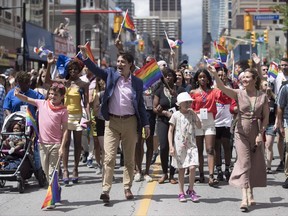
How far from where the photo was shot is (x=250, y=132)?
8.09 m

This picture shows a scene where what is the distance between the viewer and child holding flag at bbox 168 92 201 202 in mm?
8555

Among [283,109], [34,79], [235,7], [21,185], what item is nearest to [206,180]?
[283,109]

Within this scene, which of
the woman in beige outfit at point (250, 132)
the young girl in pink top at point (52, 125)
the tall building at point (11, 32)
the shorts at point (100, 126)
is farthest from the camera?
the tall building at point (11, 32)

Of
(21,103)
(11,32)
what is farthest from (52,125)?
(11,32)

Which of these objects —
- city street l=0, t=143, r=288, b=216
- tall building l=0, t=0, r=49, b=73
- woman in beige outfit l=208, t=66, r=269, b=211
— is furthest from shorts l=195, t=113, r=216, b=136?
tall building l=0, t=0, r=49, b=73

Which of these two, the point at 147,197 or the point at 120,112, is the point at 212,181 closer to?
the point at 147,197

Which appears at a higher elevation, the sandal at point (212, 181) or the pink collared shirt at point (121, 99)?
the pink collared shirt at point (121, 99)

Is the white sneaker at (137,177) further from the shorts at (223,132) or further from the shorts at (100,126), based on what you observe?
the shorts at (223,132)

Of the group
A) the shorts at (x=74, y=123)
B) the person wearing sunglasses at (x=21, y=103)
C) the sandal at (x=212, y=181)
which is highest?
the person wearing sunglasses at (x=21, y=103)

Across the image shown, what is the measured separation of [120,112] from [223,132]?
2.65 meters

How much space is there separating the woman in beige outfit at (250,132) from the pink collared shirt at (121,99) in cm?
118

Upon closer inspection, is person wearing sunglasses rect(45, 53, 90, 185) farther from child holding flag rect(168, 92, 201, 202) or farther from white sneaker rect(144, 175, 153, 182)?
child holding flag rect(168, 92, 201, 202)

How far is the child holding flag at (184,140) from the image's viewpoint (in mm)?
8555

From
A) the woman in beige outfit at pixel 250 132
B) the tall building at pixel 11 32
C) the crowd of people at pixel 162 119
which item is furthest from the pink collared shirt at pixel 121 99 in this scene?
the tall building at pixel 11 32
